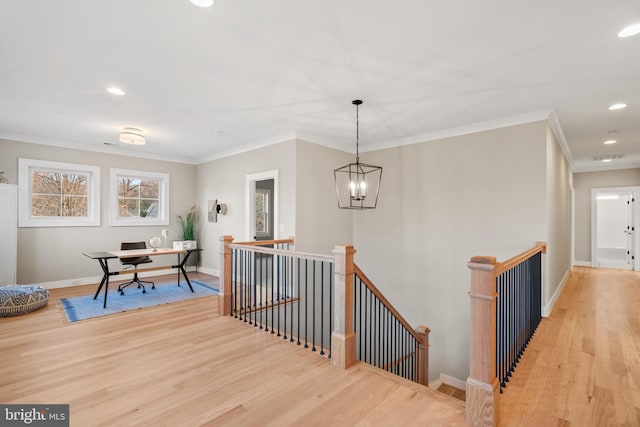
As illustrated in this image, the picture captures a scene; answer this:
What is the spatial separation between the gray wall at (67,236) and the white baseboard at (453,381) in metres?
5.88

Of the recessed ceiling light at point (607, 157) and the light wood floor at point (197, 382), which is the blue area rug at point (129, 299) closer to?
the light wood floor at point (197, 382)

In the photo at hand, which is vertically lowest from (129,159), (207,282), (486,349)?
(207,282)

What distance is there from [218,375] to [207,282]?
368cm

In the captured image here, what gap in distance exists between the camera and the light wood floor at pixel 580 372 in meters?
1.98

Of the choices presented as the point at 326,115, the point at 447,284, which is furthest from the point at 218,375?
the point at 447,284

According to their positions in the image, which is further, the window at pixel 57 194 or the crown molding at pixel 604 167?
the crown molding at pixel 604 167

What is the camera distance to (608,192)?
7.58 meters

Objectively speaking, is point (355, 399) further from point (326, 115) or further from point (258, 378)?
point (326, 115)

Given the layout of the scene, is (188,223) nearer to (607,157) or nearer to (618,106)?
(618,106)

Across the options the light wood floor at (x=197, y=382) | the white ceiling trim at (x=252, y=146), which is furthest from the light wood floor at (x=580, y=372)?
the white ceiling trim at (x=252, y=146)

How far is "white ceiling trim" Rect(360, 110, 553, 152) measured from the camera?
4.00 m

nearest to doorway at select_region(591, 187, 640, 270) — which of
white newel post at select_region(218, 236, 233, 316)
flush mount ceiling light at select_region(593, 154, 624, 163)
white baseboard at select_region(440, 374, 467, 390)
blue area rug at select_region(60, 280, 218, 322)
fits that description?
flush mount ceiling light at select_region(593, 154, 624, 163)

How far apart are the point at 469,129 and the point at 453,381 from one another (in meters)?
3.76

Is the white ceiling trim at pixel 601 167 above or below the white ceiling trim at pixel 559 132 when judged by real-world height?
below
